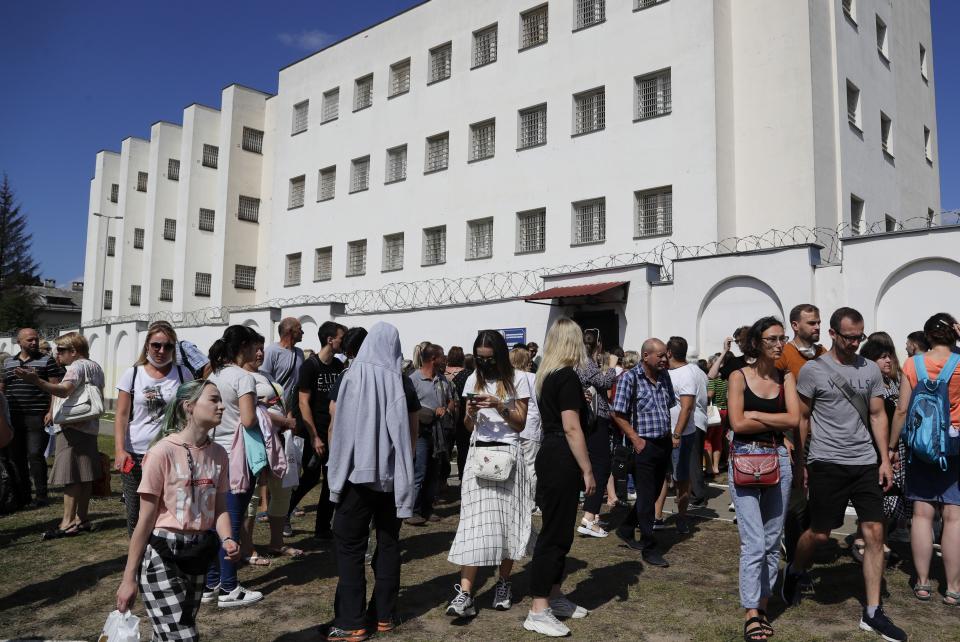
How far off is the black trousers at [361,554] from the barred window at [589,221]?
15.7 meters

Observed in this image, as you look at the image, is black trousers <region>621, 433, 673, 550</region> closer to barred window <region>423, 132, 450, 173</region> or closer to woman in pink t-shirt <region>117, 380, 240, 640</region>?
woman in pink t-shirt <region>117, 380, 240, 640</region>

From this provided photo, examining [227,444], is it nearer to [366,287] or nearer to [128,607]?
[128,607]

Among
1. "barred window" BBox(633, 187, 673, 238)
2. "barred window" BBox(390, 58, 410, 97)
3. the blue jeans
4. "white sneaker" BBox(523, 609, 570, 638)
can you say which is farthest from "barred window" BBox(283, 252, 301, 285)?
the blue jeans

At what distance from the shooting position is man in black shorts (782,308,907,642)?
5.18 m

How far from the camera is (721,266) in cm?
1500

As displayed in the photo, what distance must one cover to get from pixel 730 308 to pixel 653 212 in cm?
493

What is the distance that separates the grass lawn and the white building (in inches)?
323

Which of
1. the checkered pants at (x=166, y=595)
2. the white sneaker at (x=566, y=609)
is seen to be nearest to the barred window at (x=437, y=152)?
the white sneaker at (x=566, y=609)

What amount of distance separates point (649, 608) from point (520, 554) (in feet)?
3.45

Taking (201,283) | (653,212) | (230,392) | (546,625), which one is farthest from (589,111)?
(201,283)

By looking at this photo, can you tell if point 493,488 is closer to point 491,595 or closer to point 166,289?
point 491,595

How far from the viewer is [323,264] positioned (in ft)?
93.0

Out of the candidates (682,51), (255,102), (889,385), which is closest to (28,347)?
(889,385)

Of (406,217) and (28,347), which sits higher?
(406,217)
